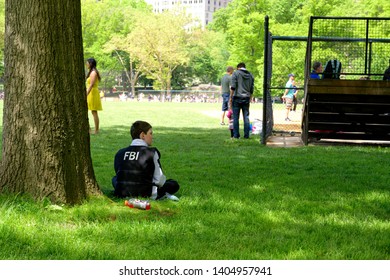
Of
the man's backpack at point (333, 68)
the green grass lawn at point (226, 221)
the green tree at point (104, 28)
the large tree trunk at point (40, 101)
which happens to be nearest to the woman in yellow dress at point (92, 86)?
the man's backpack at point (333, 68)

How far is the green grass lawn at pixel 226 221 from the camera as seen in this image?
5.08 metres

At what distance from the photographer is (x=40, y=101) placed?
6406 mm

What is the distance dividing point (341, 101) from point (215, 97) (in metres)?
69.8

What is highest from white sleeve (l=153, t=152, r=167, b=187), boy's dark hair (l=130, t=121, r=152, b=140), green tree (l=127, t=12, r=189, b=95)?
green tree (l=127, t=12, r=189, b=95)

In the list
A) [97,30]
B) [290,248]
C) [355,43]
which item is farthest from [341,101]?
[97,30]

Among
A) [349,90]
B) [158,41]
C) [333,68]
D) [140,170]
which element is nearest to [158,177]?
[140,170]

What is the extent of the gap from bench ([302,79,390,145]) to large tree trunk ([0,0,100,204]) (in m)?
8.35

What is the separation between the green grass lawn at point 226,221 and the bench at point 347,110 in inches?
172

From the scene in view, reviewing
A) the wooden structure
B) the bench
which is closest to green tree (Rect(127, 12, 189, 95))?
the wooden structure

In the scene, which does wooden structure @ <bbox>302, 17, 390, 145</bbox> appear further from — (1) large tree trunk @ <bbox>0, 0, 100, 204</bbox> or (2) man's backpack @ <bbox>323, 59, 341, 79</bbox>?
(1) large tree trunk @ <bbox>0, 0, 100, 204</bbox>

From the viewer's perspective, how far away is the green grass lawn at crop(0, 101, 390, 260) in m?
5.08

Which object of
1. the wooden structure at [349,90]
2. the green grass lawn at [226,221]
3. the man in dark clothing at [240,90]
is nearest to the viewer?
the green grass lawn at [226,221]

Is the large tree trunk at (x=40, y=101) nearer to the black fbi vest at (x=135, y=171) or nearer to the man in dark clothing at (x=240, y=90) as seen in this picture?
the black fbi vest at (x=135, y=171)

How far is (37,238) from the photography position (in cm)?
527
